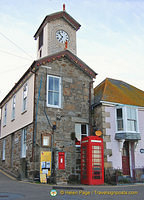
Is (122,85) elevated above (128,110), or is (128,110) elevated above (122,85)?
(122,85)

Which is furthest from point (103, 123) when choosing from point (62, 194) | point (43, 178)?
point (62, 194)

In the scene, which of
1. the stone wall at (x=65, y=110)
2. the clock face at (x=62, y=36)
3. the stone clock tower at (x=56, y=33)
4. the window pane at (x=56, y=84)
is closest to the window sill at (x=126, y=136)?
the stone wall at (x=65, y=110)

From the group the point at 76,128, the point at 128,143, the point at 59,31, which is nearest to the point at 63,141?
the point at 76,128

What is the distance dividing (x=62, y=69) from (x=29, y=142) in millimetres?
Answer: 5479

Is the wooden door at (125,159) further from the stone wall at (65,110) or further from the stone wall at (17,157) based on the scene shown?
the stone wall at (17,157)

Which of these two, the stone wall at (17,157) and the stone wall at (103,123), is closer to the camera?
the stone wall at (17,157)

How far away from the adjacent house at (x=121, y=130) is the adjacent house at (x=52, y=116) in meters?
1.35

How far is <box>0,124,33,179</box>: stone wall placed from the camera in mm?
15156

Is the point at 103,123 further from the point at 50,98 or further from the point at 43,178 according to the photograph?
the point at 43,178

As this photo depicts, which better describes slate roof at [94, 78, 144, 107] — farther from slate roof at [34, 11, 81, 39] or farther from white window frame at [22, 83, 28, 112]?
slate roof at [34, 11, 81, 39]

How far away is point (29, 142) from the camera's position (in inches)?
606

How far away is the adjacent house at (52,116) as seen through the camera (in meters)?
14.8

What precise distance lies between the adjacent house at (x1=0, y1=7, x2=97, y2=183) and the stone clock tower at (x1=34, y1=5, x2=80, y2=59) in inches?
151

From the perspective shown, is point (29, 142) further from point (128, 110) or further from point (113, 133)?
point (128, 110)
